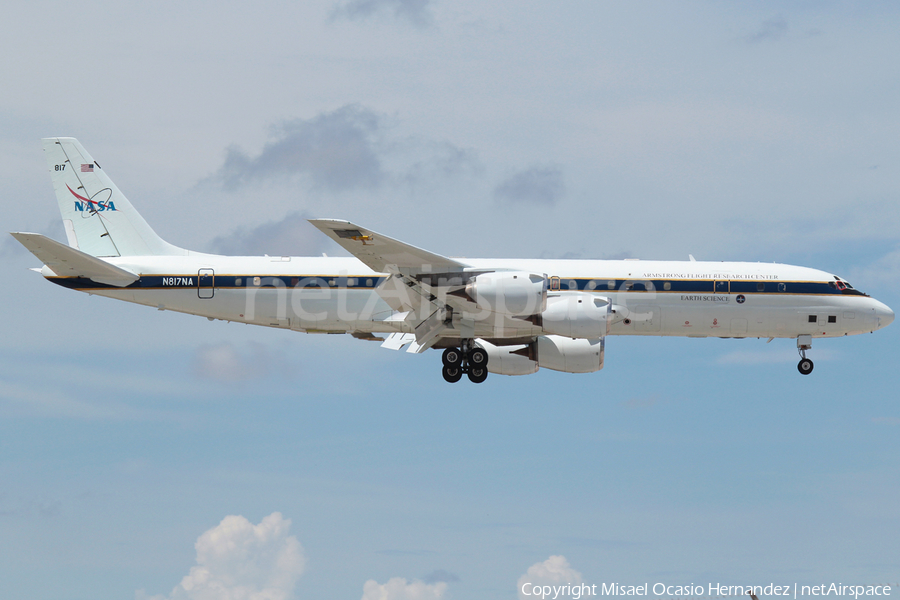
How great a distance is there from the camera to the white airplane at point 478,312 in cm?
3334

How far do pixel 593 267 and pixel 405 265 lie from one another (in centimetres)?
759

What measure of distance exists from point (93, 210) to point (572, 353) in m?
19.7

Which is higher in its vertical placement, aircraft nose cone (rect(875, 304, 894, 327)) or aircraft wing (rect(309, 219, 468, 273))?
aircraft wing (rect(309, 219, 468, 273))

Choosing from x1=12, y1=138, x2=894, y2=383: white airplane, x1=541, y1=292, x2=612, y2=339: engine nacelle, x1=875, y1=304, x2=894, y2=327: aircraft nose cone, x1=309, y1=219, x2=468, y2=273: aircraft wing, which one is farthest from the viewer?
x1=875, y1=304, x2=894, y2=327: aircraft nose cone

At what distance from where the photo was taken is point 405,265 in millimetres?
31031

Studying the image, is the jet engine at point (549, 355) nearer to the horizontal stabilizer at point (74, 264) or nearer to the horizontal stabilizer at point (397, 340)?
the horizontal stabilizer at point (397, 340)

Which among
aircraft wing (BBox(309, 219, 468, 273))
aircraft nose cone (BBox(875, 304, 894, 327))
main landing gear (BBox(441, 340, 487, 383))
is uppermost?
aircraft wing (BBox(309, 219, 468, 273))

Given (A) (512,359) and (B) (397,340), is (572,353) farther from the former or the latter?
(B) (397,340)

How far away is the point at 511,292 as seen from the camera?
30047mm

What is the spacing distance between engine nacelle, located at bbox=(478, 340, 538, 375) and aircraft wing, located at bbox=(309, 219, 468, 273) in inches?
220

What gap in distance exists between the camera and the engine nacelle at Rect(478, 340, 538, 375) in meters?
35.3

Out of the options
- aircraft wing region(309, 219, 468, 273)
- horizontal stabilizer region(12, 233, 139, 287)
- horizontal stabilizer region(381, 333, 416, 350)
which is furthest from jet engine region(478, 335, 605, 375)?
horizontal stabilizer region(12, 233, 139, 287)

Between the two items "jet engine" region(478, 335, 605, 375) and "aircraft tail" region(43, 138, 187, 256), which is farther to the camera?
"aircraft tail" region(43, 138, 187, 256)

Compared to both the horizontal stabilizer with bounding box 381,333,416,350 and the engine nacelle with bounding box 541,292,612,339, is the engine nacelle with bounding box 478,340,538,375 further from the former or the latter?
the engine nacelle with bounding box 541,292,612,339
